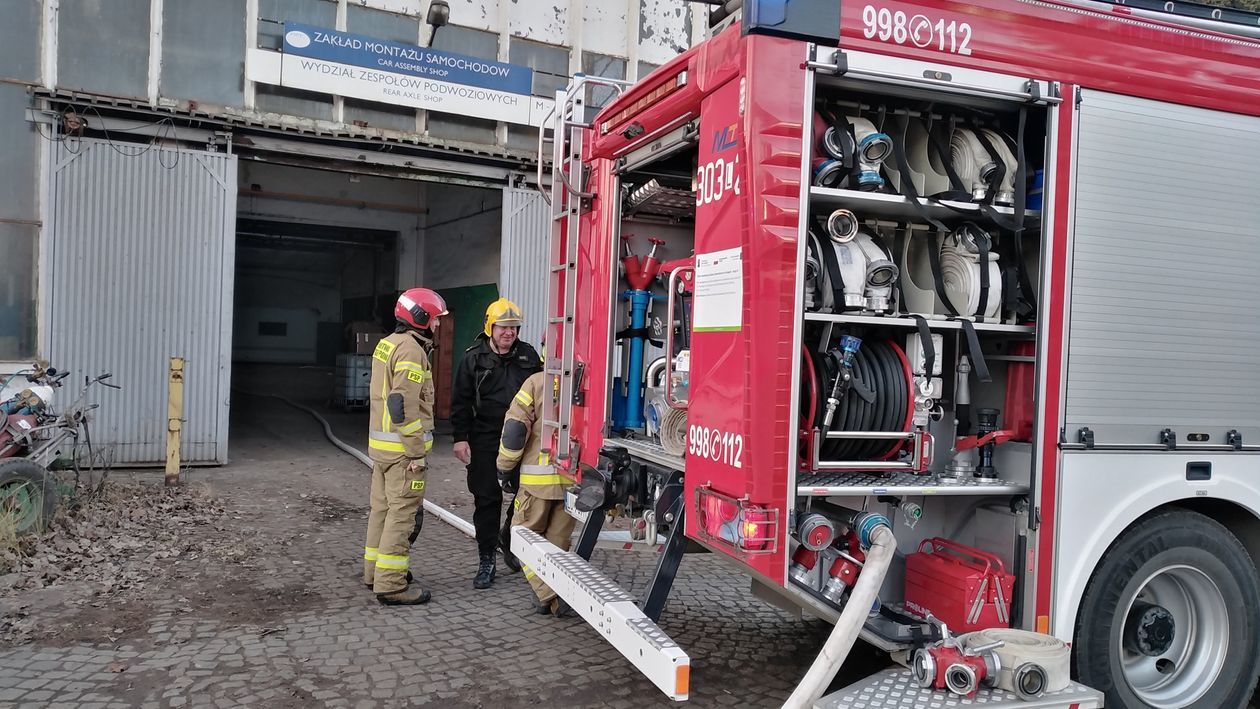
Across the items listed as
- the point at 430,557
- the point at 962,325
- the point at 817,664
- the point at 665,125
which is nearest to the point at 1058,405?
the point at 962,325

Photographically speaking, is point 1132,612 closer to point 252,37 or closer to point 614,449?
point 614,449

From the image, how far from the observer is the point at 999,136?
3.89 metres

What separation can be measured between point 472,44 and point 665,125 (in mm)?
8568

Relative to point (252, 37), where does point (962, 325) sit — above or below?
below

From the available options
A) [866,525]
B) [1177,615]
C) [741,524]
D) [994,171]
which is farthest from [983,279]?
[1177,615]

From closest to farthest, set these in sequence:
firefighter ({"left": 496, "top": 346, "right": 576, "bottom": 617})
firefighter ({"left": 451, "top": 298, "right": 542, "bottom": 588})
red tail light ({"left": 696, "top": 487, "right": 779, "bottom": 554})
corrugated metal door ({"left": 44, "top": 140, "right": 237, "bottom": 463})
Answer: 1. red tail light ({"left": 696, "top": 487, "right": 779, "bottom": 554})
2. firefighter ({"left": 496, "top": 346, "right": 576, "bottom": 617})
3. firefighter ({"left": 451, "top": 298, "right": 542, "bottom": 588})
4. corrugated metal door ({"left": 44, "top": 140, "right": 237, "bottom": 463})

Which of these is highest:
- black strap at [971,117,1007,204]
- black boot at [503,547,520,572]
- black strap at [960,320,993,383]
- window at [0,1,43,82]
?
window at [0,1,43,82]

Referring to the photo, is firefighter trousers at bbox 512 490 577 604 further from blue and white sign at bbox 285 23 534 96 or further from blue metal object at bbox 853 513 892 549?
blue and white sign at bbox 285 23 534 96

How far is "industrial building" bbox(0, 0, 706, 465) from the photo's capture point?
962 centimetres

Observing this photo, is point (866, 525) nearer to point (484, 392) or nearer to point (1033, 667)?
point (1033, 667)

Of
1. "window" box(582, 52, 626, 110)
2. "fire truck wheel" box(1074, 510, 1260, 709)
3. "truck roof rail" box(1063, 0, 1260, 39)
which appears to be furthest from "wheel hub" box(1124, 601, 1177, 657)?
"window" box(582, 52, 626, 110)

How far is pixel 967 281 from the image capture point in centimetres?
377

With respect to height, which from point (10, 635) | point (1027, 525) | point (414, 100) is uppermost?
point (414, 100)

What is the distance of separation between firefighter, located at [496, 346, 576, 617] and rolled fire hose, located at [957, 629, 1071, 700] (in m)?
2.67
